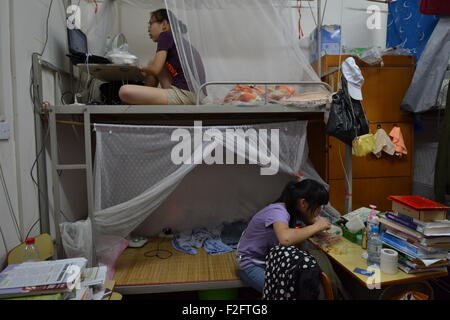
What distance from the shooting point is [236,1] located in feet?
7.43

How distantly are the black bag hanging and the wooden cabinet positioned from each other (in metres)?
0.44

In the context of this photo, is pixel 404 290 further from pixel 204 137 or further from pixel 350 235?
pixel 204 137

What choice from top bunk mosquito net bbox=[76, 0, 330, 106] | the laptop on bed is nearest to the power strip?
top bunk mosquito net bbox=[76, 0, 330, 106]

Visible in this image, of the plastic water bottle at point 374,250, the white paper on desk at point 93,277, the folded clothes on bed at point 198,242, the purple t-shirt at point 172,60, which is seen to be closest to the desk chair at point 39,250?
the white paper on desk at point 93,277

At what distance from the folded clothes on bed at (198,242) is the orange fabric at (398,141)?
1761 mm

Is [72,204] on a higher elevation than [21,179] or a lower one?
lower

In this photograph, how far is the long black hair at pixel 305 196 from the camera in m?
1.79

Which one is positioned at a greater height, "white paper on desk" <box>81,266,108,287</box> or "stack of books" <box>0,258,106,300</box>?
"stack of books" <box>0,258,106,300</box>

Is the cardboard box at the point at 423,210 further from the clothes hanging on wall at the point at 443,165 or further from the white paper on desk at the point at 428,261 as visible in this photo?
the clothes hanging on wall at the point at 443,165

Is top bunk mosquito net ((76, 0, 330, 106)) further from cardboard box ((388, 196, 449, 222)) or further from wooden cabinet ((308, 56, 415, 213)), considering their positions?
cardboard box ((388, 196, 449, 222))

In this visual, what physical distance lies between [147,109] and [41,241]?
3.69 ft

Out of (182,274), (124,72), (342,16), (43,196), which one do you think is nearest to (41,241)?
(43,196)

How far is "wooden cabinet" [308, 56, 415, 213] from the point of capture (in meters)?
2.56
